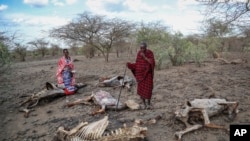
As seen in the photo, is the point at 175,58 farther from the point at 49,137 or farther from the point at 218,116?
the point at 49,137

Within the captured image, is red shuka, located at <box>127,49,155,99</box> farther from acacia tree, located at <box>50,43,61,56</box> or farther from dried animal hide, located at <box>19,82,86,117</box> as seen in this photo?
acacia tree, located at <box>50,43,61,56</box>

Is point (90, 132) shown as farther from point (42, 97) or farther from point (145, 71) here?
point (42, 97)

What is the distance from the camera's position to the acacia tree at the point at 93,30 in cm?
1888

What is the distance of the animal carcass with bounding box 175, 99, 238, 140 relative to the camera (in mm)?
4852

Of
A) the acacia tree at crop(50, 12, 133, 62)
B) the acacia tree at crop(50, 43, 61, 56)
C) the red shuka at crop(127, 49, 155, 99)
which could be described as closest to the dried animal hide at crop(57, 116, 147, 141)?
the red shuka at crop(127, 49, 155, 99)

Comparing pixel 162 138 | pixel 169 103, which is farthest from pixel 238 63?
pixel 162 138

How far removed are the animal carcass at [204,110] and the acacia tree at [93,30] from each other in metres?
14.5

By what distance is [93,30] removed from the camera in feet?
62.7

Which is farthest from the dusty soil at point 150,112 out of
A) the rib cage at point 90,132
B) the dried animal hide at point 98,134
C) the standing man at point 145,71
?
the rib cage at point 90,132

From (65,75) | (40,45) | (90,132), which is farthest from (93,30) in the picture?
(40,45)

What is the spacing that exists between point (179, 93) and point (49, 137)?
14.3 feet

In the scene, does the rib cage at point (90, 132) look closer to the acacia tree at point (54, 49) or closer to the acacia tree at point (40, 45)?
the acacia tree at point (40, 45)

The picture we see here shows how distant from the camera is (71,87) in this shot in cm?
838

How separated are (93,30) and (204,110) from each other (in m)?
15.2
